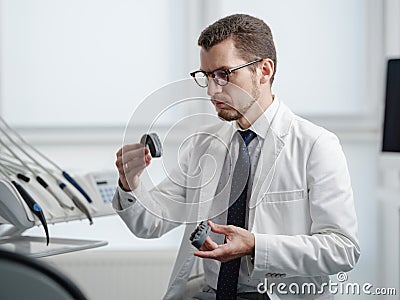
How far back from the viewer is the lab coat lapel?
5.00ft

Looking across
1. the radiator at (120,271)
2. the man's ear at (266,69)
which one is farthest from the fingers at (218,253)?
the radiator at (120,271)

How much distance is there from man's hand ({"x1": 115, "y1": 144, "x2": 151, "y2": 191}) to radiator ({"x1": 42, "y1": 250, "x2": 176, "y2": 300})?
99 cm

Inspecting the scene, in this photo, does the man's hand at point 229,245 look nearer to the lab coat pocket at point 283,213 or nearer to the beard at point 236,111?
the lab coat pocket at point 283,213

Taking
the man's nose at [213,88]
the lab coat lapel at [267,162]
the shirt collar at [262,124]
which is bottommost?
the lab coat lapel at [267,162]

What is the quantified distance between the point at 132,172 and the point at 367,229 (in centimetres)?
150

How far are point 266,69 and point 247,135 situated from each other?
0.16 m

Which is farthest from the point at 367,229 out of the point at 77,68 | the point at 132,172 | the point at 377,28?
the point at 132,172

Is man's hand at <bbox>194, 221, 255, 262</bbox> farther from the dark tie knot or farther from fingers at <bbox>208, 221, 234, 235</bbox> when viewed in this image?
the dark tie knot

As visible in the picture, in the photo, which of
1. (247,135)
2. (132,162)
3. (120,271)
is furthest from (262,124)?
(120,271)

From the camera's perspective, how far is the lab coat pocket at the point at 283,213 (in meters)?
1.54

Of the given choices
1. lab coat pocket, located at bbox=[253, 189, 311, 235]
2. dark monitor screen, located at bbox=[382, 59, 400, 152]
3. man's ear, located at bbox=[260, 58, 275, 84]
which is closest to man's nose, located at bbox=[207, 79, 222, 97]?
man's ear, located at bbox=[260, 58, 275, 84]

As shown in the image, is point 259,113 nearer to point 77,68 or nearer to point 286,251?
point 286,251

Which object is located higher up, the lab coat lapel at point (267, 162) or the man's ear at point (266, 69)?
the man's ear at point (266, 69)

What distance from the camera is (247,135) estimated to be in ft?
5.26
